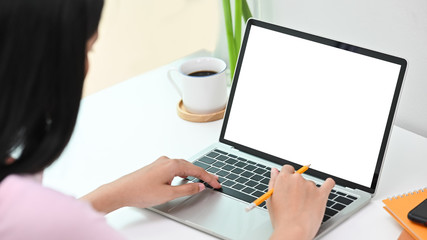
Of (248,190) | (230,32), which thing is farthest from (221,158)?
(230,32)

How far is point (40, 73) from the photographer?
62cm

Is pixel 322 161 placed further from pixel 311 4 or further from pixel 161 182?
pixel 311 4

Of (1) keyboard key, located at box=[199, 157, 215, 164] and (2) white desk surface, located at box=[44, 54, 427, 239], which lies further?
(1) keyboard key, located at box=[199, 157, 215, 164]

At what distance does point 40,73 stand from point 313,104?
0.60 meters

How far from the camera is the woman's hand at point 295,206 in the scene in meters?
0.88

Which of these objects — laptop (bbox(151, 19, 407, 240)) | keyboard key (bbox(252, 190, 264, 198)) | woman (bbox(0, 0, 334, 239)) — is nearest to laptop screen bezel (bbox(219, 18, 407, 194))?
laptop (bbox(151, 19, 407, 240))

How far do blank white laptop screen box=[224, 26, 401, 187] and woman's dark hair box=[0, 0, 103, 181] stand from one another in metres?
0.54

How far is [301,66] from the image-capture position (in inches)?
44.2

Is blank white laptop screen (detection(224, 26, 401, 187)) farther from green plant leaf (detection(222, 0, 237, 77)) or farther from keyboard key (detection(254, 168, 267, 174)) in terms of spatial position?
green plant leaf (detection(222, 0, 237, 77))

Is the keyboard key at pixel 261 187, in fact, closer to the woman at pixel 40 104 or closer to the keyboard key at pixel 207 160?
the keyboard key at pixel 207 160

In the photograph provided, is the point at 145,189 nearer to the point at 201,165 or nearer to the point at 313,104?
the point at 201,165

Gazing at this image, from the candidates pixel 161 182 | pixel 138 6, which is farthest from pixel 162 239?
pixel 138 6

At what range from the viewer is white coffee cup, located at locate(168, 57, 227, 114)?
4.30 feet

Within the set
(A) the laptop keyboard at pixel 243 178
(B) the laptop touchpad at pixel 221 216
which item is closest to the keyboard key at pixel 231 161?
(A) the laptop keyboard at pixel 243 178
